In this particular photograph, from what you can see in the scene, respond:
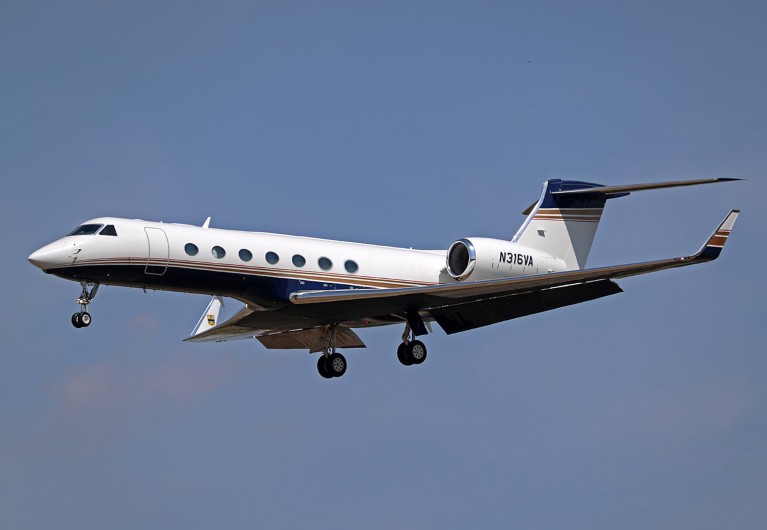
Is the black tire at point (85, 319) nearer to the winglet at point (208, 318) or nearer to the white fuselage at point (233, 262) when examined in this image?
the white fuselage at point (233, 262)

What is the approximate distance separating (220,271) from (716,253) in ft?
34.2

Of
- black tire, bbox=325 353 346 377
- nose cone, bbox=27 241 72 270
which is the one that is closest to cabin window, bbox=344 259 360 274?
black tire, bbox=325 353 346 377

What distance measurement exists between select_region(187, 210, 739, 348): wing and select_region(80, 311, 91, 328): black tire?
425 cm

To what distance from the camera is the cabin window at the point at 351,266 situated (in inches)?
1235

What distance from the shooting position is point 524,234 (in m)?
33.4

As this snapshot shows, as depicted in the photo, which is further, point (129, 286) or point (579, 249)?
point (579, 249)

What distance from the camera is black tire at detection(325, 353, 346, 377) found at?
32.6 meters

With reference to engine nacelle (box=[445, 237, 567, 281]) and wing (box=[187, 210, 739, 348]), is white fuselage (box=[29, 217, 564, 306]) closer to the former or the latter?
engine nacelle (box=[445, 237, 567, 281])

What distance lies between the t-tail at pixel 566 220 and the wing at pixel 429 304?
5.73 ft

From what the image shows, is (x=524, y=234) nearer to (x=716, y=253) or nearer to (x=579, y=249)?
(x=579, y=249)

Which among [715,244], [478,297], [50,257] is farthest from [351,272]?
[715,244]

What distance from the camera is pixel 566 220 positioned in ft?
111

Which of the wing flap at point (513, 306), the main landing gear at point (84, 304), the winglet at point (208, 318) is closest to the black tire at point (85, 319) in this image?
the main landing gear at point (84, 304)

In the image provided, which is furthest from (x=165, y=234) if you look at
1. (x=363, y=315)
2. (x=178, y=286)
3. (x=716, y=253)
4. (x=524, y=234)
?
(x=716, y=253)
